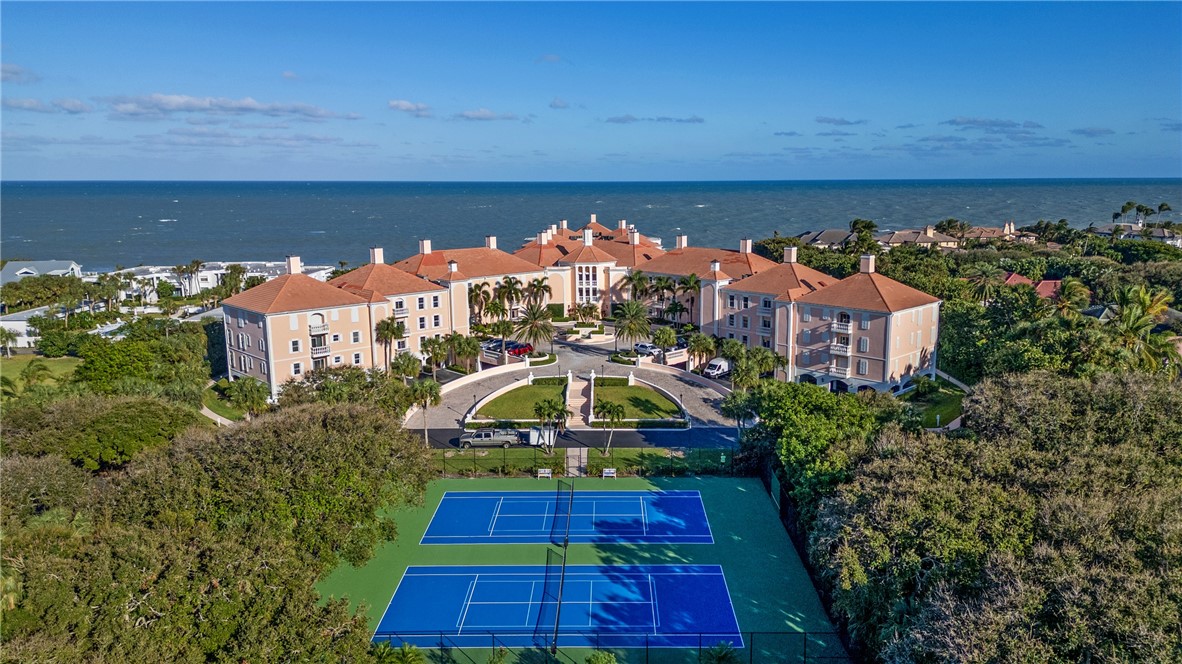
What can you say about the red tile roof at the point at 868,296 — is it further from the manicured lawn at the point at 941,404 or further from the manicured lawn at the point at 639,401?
the manicured lawn at the point at 639,401

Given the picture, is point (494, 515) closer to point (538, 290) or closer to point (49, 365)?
point (538, 290)

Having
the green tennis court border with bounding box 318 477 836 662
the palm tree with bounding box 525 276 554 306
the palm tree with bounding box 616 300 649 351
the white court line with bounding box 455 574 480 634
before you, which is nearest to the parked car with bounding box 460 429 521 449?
the green tennis court border with bounding box 318 477 836 662

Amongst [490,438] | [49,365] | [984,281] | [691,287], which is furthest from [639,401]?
[49,365]

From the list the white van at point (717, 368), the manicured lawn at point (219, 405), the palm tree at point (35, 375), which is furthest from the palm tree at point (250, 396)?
the white van at point (717, 368)

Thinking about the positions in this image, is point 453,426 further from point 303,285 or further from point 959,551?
point 959,551

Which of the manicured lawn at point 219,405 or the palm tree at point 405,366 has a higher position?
→ the palm tree at point 405,366

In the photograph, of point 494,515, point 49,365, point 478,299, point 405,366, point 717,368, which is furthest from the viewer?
point 478,299
